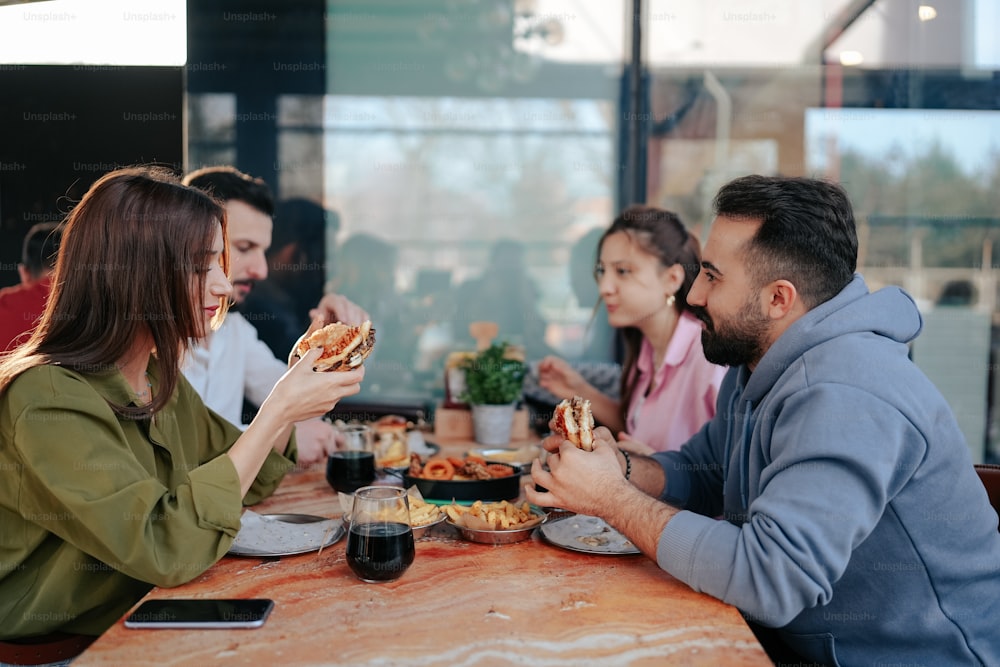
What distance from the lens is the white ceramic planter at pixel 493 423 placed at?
345cm

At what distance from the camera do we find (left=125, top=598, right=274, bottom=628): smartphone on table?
56.8 inches

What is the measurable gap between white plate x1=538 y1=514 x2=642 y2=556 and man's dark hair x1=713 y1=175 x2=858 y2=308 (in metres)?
0.67

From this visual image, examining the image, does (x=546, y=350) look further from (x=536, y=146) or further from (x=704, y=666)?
(x=704, y=666)

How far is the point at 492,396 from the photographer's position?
3.46m

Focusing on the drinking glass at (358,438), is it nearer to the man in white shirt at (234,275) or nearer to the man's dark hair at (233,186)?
the man in white shirt at (234,275)

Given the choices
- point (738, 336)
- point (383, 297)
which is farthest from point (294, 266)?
point (738, 336)

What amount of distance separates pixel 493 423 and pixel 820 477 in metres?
1.99

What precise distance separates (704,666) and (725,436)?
1.09 meters

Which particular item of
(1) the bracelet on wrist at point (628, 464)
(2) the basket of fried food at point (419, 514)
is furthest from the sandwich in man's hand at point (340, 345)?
(1) the bracelet on wrist at point (628, 464)

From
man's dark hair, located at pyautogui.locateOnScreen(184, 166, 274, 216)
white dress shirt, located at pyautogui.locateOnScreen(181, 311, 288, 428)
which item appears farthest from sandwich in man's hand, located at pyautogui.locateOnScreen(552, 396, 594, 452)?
man's dark hair, located at pyautogui.locateOnScreen(184, 166, 274, 216)

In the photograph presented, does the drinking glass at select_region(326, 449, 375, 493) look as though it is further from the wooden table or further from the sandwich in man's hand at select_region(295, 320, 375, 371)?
the wooden table

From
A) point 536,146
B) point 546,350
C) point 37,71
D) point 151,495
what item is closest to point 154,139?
point 37,71

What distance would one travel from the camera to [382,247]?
16.2ft

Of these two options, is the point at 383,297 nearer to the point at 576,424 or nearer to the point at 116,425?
the point at 576,424
